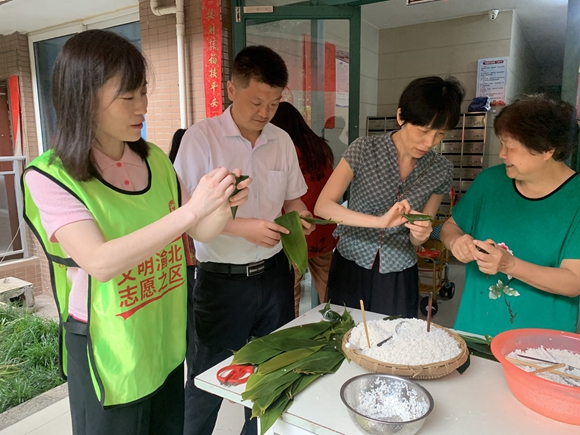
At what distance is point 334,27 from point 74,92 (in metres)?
2.57

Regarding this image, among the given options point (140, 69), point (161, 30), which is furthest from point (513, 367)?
point (161, 30)

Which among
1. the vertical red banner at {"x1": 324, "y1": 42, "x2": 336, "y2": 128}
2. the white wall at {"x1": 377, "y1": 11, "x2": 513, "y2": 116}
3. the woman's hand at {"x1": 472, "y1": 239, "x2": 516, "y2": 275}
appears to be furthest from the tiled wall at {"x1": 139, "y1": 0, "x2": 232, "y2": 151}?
the white wall at {"x1": 377, "y1": 11, "x2": 513, "y2": 116}

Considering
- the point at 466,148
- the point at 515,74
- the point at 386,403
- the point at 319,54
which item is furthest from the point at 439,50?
the point at 386,403

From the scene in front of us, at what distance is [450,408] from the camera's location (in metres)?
1.14

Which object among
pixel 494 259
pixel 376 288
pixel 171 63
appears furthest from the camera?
pixel 171 63

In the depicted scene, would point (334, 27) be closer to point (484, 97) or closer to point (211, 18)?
point (211, 18)

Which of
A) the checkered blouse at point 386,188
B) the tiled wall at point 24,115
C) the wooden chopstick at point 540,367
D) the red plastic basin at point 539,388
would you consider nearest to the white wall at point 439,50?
the checkered blouse at point 386,188

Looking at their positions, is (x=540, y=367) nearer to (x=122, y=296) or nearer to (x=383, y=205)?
(x=383, y=205)

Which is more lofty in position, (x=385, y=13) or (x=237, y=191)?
(x=385, y=13)

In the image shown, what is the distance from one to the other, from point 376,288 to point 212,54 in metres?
2.62

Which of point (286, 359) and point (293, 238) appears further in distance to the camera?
point (293, 238)

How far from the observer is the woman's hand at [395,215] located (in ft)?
5.58

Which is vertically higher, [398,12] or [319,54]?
[398,12]

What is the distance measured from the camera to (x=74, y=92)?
119cm
